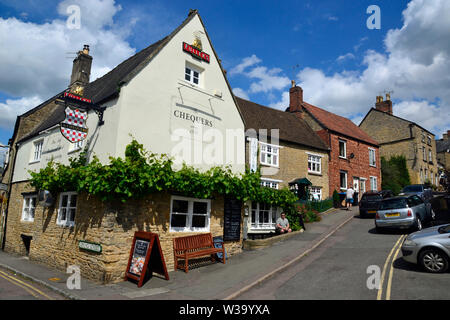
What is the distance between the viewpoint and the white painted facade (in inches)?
412

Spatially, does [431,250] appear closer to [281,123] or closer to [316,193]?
[316,193]

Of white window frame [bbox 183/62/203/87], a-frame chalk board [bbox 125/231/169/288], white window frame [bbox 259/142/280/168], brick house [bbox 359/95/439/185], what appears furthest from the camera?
brick house [bbox 359/95/439/185]

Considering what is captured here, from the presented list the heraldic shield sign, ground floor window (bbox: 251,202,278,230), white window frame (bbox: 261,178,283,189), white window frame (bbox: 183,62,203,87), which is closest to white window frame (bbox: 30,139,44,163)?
the heraldic shield sign

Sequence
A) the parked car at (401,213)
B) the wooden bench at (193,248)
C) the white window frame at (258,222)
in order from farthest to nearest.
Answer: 1. the white window frame at (258,222)
2. the parked car at (401,213)
3. the wooden bench at (193,248)

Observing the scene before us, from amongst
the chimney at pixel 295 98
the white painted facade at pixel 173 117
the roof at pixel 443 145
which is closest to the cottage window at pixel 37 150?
the white painted facade at pixel 173 117

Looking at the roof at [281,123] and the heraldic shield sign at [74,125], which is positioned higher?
the roof at [281,123]

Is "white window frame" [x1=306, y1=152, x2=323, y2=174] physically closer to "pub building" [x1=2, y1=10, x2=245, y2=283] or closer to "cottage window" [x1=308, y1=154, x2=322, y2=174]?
"cottage window" [x1=308, y1=154, x2=322, y2=174]

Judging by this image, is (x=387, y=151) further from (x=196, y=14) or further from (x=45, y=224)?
(x=45, y=224)

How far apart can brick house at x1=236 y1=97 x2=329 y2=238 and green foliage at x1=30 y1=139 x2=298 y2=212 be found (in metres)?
4.27

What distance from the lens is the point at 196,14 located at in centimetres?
1357

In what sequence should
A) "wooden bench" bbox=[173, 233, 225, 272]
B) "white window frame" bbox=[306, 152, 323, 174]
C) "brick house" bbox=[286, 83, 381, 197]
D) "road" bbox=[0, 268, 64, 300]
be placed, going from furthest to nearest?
"brick house" bbox=[286, 83, 381, 197] → "white window frame" bbox=[306, 152, 323, 174] → "wooden bench" bbox=[173, 233, 225, 272] → "road" bbox=[0, 268, 64, 300]

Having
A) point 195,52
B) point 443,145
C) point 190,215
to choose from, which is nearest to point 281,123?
point 195,52

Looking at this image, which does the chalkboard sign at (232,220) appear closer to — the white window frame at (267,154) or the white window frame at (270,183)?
the white window frame at (270,183)

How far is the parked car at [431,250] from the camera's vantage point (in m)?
8.22
